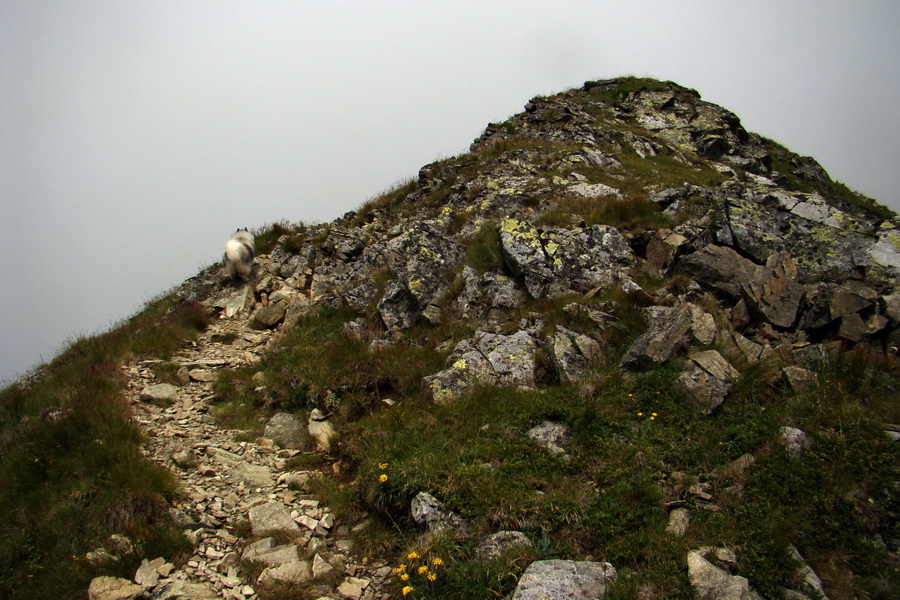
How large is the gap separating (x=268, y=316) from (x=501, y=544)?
32.6 feet

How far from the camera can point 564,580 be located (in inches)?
159

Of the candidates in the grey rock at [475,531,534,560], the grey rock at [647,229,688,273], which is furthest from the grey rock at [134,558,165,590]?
the grey rock at [647,229,688,273]

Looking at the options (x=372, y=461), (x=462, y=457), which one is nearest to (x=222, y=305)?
(x=372, y=461)

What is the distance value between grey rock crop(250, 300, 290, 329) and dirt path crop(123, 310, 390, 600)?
3.37 meters

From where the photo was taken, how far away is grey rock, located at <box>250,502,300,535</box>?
18.0 ft

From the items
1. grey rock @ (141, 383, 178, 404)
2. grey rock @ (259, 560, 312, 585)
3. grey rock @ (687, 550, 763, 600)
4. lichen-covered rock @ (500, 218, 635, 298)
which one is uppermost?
grey rock @ (141, 383, 178, 404)

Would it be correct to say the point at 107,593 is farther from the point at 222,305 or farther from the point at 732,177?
the point at 732,177

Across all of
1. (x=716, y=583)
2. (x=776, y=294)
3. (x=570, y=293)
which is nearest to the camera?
(x=716, y=583)

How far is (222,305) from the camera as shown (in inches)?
524

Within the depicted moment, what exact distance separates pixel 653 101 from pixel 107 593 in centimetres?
3048

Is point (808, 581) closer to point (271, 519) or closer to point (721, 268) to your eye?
point (271, 519)

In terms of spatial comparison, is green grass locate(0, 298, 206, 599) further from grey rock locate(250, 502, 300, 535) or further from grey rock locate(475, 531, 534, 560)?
grey rock locate(475, 531, 534, 560)

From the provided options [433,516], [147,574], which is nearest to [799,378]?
[433,516]

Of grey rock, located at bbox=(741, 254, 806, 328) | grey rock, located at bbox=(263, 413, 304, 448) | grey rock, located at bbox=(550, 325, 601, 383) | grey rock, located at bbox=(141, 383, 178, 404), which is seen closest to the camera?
grey rock, located at bbox=(550, 325, 601, 383)
